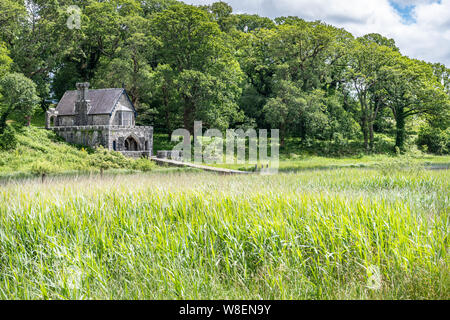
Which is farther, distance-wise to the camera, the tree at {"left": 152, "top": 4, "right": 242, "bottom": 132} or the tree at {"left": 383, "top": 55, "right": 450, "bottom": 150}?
the tree at {"left": 383, "top": 55, "right": 450, "bottom": 150}

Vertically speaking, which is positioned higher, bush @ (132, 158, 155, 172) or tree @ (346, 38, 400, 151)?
tree @ (346, 38, 400, 151)

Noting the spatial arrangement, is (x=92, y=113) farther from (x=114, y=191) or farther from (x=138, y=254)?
(x=138, y=254)

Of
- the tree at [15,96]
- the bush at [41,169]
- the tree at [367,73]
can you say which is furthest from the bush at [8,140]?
the tree at [367,73]

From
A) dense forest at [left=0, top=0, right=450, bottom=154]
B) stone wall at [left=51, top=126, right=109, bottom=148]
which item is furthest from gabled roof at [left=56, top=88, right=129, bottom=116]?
stone wall at [left=51, top=126, right=109, bottom=148]

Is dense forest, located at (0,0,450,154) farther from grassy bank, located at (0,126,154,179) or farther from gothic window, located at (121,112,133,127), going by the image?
grassy bank, located at (0,126,154,179)

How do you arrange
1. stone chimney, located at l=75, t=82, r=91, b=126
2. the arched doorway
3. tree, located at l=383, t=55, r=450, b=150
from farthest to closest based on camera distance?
tree, located at l=383, t=55, r=450, b=150, the arched doorway, stone chimney, located at l=75, t=82, r=91, b=126

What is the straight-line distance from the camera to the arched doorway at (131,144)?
33812mm

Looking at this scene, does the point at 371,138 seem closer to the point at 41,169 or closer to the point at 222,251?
the point at 41,169

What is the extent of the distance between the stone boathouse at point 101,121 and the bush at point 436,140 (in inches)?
1296

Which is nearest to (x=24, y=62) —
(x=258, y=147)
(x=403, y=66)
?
(x=258, y=147)

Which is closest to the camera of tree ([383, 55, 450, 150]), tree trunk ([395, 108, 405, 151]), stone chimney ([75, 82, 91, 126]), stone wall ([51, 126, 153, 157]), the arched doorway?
stone wall ([51, 126, 153, 157])

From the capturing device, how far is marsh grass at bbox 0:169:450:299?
4.83 m

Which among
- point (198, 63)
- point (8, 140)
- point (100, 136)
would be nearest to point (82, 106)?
point (100, 136)

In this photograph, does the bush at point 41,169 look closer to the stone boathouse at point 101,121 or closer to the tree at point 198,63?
the stone boathouse at point 101,121
